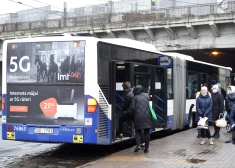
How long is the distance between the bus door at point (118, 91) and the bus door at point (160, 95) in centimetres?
218

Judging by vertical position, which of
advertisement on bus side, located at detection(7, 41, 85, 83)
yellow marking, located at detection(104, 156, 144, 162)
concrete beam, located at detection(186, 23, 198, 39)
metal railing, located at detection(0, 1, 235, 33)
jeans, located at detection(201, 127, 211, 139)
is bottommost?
yellow marking, located at detection(104, 156, 144, 162)

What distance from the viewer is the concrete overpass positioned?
86.3 feet

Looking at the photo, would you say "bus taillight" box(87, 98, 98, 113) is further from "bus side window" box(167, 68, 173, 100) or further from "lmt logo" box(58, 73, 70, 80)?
"bus side window" box(167, 68, 173, 100)

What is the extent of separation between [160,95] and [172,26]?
45.9ft

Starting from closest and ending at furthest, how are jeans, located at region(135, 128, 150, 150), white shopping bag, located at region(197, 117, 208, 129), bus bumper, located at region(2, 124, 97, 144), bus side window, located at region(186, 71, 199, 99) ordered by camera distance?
bus bumper, located at region(2, 124, 97, 144) < jeans, located at region(135, 128, 150, 150) < white shopping bag, located at region(197, 117, 208, 129) < bus side window, located at region(186, 71, 199, 99)

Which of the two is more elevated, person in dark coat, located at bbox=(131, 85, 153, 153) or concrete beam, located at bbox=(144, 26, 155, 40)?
concrete beam, located at bbox=(144, 26, 155, 40)

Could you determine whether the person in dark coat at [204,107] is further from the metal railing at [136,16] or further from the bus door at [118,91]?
the metal railing at [136,16]

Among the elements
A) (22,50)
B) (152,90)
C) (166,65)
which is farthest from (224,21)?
(22,50)

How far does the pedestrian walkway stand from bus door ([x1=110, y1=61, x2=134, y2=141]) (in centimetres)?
76

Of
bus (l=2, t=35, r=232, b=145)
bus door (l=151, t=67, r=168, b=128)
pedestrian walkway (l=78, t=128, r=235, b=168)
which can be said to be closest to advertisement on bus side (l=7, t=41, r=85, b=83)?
bus (l=2, t=35, r=232, b=145)

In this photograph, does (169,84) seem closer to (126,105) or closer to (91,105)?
(126,105)

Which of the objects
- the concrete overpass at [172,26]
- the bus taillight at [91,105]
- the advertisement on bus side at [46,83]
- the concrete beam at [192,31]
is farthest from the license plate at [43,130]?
the concrete beam at [192,31]

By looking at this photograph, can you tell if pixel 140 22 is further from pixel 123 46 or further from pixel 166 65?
pixel 123 46

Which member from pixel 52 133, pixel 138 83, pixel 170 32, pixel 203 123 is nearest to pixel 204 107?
pixel 203 123
